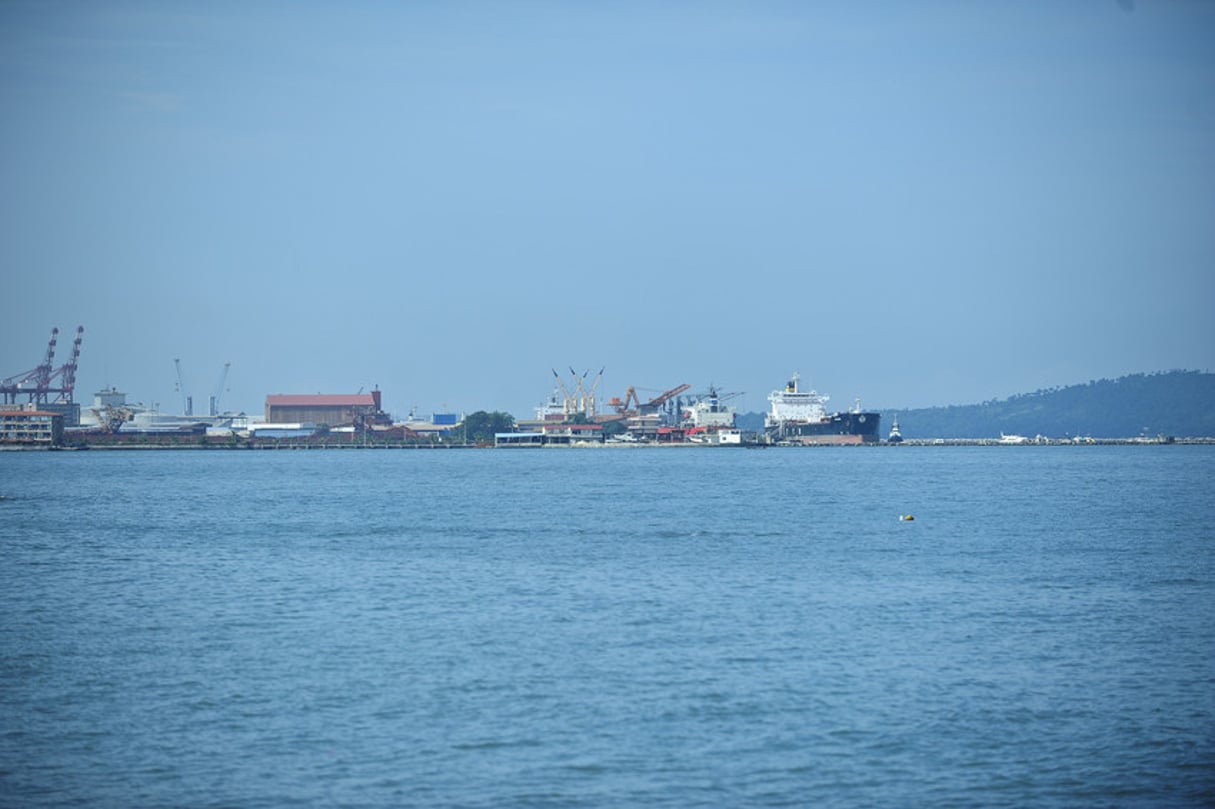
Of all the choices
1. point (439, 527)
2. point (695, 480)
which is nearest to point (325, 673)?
point (439, 527)

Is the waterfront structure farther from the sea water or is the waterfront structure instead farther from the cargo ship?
the sea water

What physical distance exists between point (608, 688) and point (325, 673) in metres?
4.51

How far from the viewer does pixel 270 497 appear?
6475cm

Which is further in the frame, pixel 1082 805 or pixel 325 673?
pixel 325 673

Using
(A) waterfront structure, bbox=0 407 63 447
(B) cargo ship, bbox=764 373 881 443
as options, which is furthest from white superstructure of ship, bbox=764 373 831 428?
(A) waterfront structure, bbox=0 407 63 447

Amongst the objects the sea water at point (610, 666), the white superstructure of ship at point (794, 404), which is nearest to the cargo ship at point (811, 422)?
the white superstructure of ship at point (794, 404)

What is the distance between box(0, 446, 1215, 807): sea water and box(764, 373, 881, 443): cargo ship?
475 feet

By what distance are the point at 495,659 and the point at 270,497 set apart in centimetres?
4629

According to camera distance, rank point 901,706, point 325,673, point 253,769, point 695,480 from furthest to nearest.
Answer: point 695,480 → point 325,673 → point 901,706 → point 253,769

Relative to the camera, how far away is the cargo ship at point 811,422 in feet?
615

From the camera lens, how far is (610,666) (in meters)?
20.3

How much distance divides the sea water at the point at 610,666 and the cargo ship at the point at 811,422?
144818 mm

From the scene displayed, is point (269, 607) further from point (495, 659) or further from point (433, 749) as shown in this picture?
point (433, 749)

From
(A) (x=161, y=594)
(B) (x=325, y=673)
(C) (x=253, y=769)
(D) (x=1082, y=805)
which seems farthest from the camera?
(A) (x=161, y=594)
